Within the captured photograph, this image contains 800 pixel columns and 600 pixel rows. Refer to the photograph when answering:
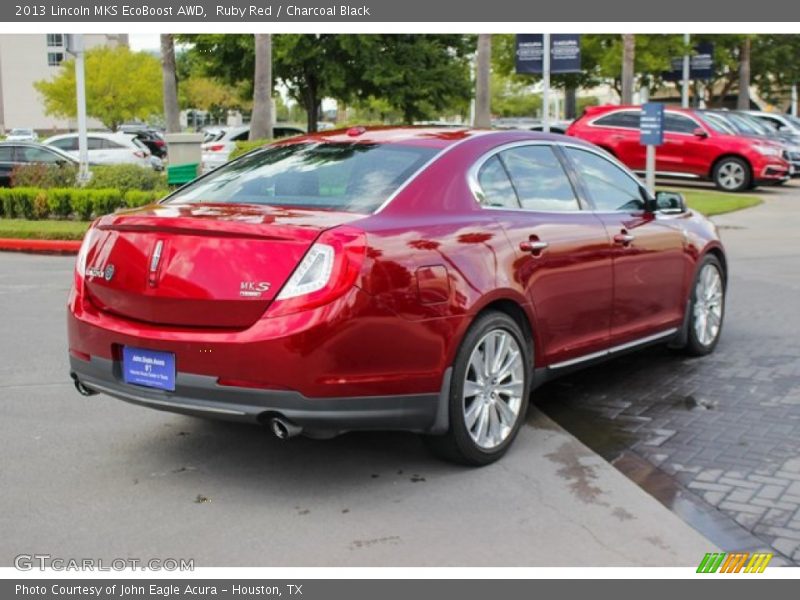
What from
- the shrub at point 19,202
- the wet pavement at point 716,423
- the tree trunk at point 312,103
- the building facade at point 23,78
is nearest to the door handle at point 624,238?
the wet pavement at point 716,423

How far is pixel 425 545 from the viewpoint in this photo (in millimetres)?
4348

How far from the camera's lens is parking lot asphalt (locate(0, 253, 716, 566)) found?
429 cm

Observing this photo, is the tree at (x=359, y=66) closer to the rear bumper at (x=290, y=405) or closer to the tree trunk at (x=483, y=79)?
the tree trunk at (x=483, y=79)

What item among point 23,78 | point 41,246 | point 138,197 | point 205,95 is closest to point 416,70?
point 138,197

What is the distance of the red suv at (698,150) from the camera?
80.1 feet

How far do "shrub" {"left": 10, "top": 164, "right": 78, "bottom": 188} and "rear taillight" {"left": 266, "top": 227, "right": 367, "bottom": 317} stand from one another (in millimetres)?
15118

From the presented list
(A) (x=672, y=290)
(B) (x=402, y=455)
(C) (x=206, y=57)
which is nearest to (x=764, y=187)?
(C) (x=206, y=57)

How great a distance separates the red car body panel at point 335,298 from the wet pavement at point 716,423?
2.50ft

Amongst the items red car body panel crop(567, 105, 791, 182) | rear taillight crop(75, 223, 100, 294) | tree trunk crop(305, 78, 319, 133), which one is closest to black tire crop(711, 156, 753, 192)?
red car body panel crop(567, 105, 791, 182)

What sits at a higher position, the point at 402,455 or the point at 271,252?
the point at 271,252

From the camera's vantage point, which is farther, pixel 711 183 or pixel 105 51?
pixel 105 51

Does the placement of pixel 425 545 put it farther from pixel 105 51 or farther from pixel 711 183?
Result: pixel 105 51

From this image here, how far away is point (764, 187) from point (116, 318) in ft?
80.0

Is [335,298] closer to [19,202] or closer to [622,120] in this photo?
[19,202]
